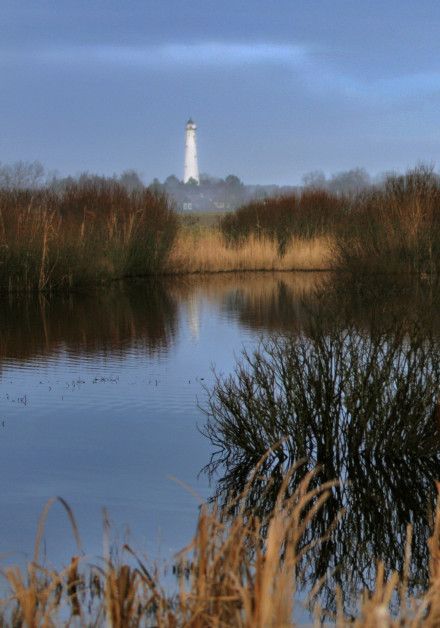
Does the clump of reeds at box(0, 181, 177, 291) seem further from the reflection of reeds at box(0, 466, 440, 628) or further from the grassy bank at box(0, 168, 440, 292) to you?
the reflection of reeds at box(0, 466, 440, 628)

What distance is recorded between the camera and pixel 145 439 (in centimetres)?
855

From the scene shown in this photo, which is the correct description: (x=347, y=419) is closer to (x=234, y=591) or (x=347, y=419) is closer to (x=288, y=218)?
(x=234, y=591)

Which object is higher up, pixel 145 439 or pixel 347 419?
pixel 347 419

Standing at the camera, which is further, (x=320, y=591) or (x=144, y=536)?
(x=144, y=536)

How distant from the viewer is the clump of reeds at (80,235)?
22375 mm

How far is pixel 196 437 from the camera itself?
28.1ft

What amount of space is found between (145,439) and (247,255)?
21969mm

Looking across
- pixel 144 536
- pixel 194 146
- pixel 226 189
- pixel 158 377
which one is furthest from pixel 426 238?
pixel 194 146

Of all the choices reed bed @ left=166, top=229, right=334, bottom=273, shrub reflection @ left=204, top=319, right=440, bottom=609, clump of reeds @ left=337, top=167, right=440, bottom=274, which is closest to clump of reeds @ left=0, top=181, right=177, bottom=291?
reed bed @ left=166, top=229, right=334, bottom=273

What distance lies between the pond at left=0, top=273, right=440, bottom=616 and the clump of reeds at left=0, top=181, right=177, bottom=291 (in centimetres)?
689

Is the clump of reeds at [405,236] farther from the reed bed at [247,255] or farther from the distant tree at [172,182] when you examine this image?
the distant tree at [172,182]

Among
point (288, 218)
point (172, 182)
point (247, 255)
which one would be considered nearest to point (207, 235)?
point (247, 255)

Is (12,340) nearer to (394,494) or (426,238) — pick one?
(394,494)

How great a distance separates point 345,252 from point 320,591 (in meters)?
18.4
